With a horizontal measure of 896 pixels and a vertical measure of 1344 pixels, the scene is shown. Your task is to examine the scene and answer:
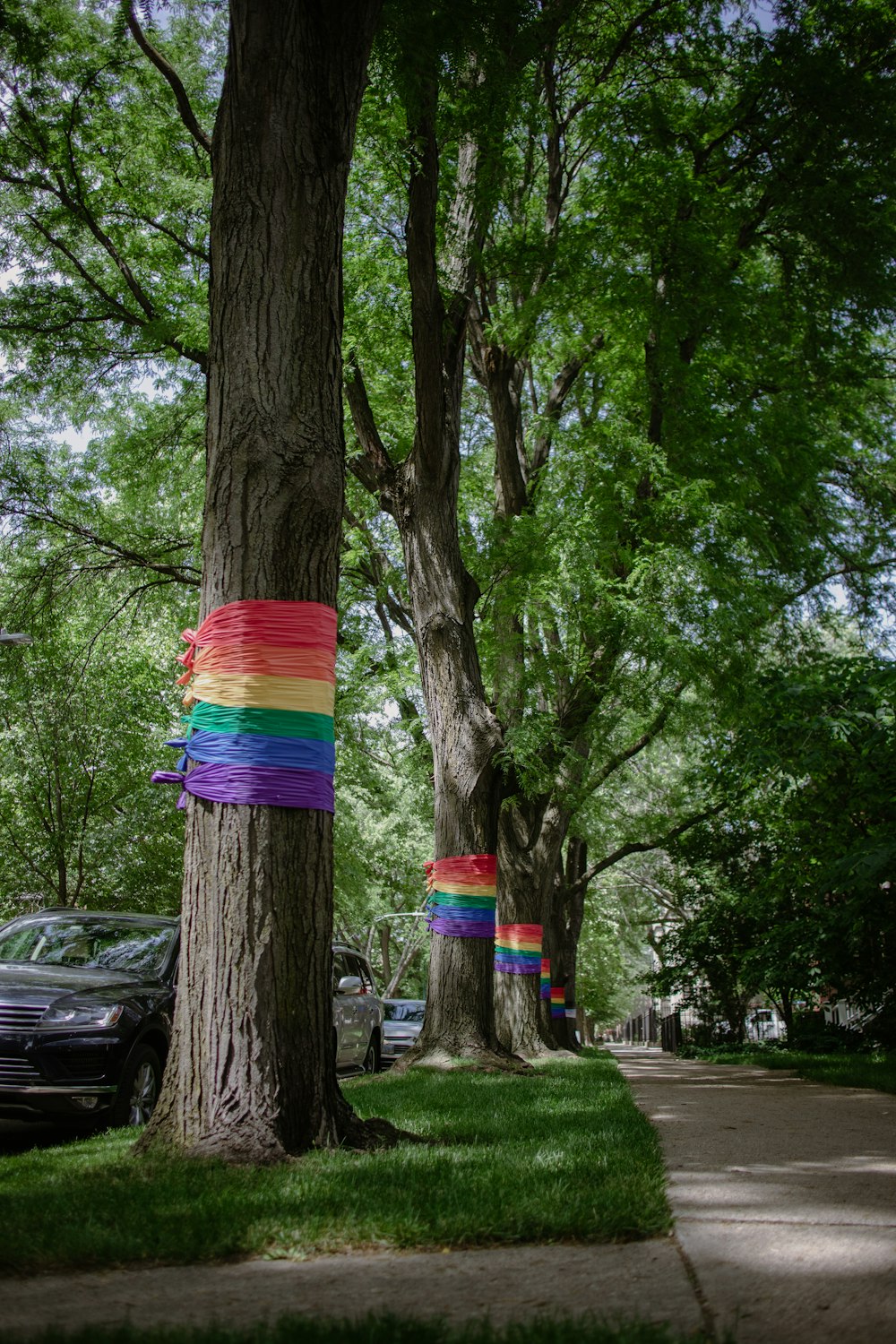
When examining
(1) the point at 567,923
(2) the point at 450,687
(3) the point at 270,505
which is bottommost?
(1) the point at 567,923

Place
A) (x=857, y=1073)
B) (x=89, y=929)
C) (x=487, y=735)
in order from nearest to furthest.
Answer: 1. (x=89, y=929)
2. (x=857, y=1073)
3. (x=487, y=735)

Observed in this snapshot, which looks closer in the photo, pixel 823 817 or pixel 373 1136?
pixel 373 1136

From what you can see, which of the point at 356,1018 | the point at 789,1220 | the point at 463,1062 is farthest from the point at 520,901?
the point at 789,1220

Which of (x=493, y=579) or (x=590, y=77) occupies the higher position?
(x=590, y=77)

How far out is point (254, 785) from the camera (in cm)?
505

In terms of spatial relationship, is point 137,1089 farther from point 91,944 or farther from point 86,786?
point 86,786

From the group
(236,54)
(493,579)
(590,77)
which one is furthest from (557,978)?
(236,54)

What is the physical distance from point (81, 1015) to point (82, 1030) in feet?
0.40

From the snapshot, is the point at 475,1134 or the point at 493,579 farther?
the point at 493,579

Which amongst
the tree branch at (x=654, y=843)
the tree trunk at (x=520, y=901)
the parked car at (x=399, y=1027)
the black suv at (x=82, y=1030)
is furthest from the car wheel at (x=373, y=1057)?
the tree branch at (x=654, y=843)

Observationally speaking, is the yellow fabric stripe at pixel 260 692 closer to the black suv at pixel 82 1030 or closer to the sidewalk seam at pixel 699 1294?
the sidewalk seam at pixel 699 1294

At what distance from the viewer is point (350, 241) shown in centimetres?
1401

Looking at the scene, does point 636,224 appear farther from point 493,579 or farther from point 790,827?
point 790,827

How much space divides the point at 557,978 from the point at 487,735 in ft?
44.4
